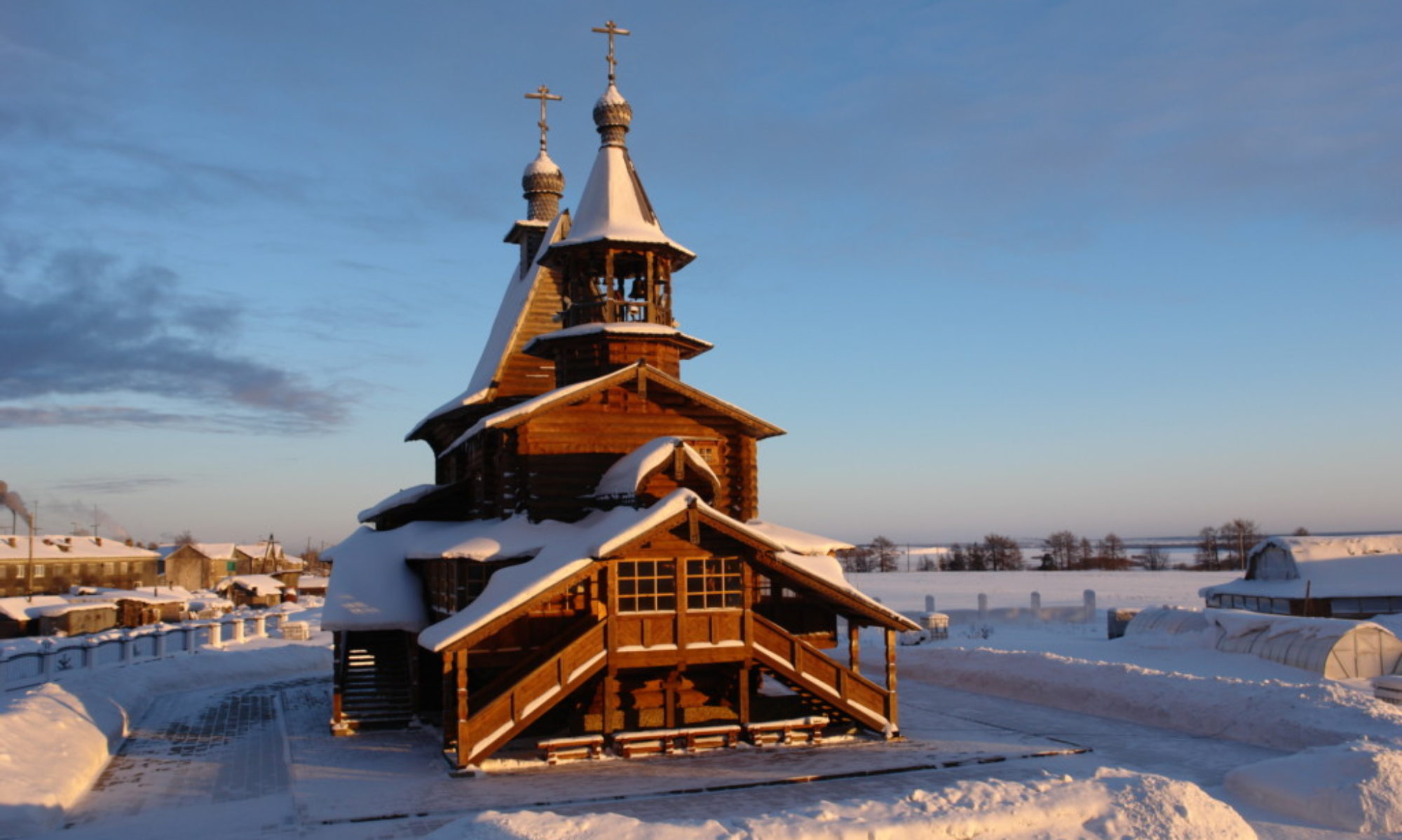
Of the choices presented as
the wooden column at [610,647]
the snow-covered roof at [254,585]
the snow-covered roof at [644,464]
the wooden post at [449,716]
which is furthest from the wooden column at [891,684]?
the snow-covered roof at [254,585]

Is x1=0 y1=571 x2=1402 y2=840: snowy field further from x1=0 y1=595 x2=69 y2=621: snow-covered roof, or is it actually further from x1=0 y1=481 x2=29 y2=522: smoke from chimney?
x1=0 y1=481 x2=29 y2=522: smoke from chimney

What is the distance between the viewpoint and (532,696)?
16.5 metres

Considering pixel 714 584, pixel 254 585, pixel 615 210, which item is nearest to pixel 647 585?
pixel 714 584

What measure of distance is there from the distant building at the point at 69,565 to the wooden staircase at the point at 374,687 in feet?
184

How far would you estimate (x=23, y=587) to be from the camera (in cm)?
7088

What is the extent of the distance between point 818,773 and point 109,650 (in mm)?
22932

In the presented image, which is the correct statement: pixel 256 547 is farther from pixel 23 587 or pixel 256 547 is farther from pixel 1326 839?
pixel 1326 839

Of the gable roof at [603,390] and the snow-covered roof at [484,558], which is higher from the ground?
the gable roof at [603,390]

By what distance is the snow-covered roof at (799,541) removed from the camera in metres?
20.6

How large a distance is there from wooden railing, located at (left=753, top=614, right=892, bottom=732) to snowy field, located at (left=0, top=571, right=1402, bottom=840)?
0.67 metres

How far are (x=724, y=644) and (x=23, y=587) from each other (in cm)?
7043

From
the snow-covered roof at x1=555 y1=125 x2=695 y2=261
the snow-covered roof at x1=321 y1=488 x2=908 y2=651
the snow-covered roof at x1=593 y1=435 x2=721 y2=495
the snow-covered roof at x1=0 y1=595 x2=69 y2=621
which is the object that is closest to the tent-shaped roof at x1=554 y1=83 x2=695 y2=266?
the snow-covered roof at x1=555 y1=125 x2=695 y2=261

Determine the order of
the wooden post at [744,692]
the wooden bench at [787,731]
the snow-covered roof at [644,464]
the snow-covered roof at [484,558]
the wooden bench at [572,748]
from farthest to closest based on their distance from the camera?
the snow-covered roof at [644,464] → the wooden bench at [787,731] → the wooden post at [744,692] → the wooden bench at [572,748] → the snow-covered roof at [484,558]

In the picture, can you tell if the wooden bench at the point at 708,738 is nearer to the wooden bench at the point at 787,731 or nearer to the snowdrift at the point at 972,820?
the wooden bench at the point at 787,731
